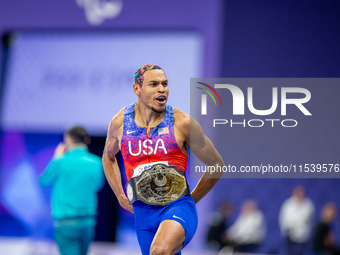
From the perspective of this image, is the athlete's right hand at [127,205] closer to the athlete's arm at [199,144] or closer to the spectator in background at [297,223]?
the athlete's arm at [199,144]

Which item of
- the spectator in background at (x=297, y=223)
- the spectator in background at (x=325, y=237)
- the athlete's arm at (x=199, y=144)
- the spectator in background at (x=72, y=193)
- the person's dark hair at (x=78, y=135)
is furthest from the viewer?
the spectator in background at (x=297, y=223)

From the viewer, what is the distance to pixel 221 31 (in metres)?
9.54

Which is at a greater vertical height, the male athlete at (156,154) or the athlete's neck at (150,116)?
the athlete's neck at (150,116)

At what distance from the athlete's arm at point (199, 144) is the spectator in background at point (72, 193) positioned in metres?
2.11

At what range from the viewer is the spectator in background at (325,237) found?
27.5 ft

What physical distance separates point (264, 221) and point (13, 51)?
7.43 m

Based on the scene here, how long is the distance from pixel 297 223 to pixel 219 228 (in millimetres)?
1626

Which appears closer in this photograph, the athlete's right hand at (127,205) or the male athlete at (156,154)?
the male athlete at (156,154)

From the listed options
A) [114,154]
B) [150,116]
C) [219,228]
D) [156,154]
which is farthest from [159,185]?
[219,228]

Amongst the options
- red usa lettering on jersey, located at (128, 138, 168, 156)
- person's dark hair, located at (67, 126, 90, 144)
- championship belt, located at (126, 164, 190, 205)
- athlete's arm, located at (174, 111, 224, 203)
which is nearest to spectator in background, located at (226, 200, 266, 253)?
person's dark hair, located at (67, 126, 90, 144)

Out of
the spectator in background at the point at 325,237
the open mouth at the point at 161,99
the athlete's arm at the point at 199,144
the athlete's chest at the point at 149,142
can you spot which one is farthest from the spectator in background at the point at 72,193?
the spectator in background at the point at 325,237

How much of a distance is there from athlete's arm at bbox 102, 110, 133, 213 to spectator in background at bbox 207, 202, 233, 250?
17.0 feet

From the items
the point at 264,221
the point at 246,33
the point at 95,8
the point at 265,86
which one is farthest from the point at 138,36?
the point at 264,221

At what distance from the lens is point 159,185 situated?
10.5 ft
